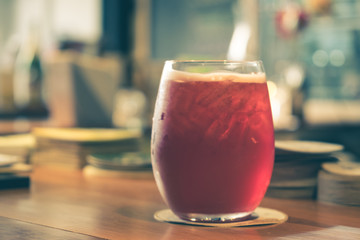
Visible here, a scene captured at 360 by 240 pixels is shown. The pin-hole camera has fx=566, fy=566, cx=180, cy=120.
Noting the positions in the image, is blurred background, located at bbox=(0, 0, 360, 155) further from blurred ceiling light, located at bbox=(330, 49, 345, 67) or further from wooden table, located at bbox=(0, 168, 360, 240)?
wooden table, located at bbox=(0, 168, 360, 240)

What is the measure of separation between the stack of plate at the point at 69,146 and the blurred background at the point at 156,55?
0.77 meters

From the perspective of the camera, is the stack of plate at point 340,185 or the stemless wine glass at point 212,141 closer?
the stemless wine glass at point 212,141

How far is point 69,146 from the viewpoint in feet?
4.18

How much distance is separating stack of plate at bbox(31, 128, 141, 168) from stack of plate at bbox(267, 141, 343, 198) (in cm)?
51

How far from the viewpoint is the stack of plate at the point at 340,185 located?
31.5 inches

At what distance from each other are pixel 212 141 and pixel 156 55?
599 centimetres

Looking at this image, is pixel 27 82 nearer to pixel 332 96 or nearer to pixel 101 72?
pixel 101 72

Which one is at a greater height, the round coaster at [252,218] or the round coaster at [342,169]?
the round coaster at [342,169]

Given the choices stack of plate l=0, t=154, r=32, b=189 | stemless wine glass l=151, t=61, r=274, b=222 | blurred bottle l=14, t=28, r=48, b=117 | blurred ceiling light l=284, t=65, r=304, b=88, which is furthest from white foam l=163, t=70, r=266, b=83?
blurred ceiling light l=284, t=65, r=304, b=88

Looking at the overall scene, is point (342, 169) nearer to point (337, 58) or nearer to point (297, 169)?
point (297, 169)

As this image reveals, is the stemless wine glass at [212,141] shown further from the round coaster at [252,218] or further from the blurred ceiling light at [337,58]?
the blurred ceiling light at [337,58]

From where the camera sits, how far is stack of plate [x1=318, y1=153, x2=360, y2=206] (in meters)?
0.80

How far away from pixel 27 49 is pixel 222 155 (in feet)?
9.81

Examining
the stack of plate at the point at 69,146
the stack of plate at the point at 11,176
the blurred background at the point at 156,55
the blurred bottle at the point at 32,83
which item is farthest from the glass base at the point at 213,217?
the blurred bottle at the point at 32,83
